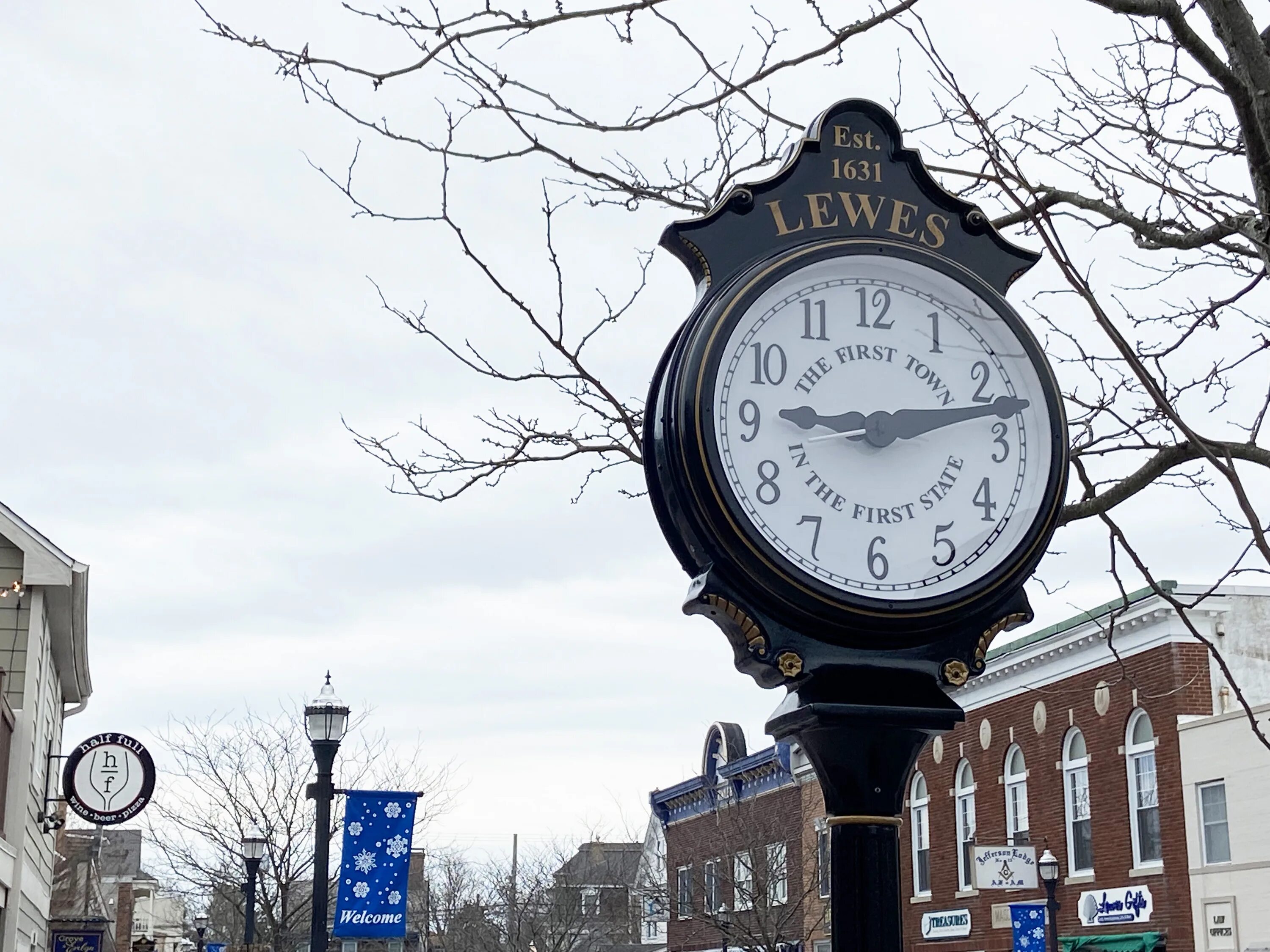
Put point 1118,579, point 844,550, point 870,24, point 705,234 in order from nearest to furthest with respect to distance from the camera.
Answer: point 844,550, point 705,234, point 1118,579, point 870,24

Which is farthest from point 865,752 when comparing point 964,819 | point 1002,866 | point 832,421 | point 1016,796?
point 964,819

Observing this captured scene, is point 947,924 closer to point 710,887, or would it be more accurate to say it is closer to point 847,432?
point 710,887

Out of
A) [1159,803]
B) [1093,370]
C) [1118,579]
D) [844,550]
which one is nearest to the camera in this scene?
[844,550]

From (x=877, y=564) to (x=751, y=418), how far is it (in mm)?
315

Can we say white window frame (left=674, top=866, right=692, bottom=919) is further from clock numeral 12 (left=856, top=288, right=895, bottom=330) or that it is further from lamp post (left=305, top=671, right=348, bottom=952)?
clock numeral 12 (left=856, top=288, right=895, bottom=330)

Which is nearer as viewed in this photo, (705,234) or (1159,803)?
(705,234)

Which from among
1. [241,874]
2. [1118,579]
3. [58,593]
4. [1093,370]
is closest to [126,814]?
[58,593]

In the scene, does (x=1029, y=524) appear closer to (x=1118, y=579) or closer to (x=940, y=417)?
(x=940, y=417)

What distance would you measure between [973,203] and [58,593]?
18.0 meters

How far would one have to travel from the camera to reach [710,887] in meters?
35.3

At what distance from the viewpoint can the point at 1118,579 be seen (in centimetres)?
307

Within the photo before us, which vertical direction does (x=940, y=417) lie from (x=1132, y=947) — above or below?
above

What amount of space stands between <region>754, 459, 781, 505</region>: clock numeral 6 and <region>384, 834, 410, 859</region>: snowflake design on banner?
11.6 meters

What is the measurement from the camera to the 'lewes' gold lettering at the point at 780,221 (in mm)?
2812
